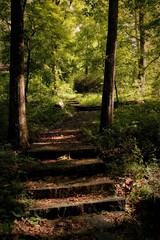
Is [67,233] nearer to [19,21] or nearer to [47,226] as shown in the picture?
[47,226]

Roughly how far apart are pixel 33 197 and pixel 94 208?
4.59 feet

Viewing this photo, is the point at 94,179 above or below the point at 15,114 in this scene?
below

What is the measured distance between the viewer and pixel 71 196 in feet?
20.8

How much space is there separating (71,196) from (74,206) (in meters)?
0.57

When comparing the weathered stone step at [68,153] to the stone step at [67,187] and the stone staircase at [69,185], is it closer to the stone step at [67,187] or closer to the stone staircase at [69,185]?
the stone staircase at [69,185]

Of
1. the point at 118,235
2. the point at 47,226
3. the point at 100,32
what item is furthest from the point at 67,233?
the point at 100,32

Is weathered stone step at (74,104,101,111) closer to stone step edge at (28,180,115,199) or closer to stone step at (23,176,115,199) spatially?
stone step at (23,176,115,199)

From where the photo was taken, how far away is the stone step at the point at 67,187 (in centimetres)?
625

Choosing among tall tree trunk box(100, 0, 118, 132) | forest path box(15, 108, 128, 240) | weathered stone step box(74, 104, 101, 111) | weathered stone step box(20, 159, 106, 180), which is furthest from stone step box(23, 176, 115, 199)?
weathered stone step box(74, 104, 101, 111)

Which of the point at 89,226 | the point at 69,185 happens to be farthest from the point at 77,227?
the point at 69,185

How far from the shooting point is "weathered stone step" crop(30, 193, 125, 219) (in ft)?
18.5

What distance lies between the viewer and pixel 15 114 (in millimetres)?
8062

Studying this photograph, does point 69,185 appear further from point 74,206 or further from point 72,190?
point 74,206

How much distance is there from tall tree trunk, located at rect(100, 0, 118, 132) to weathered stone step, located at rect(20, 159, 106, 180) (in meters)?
2.11
